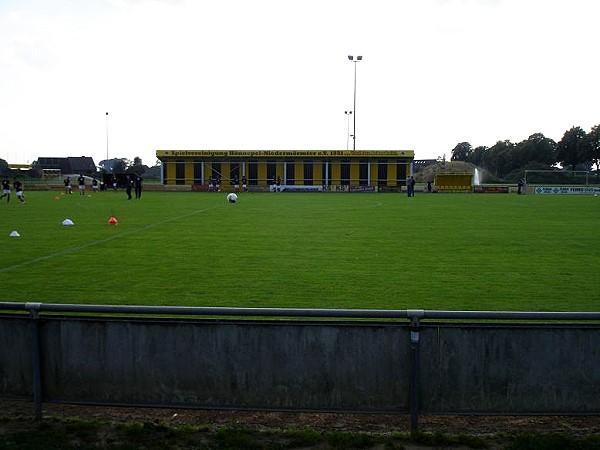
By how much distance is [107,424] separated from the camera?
5.20m

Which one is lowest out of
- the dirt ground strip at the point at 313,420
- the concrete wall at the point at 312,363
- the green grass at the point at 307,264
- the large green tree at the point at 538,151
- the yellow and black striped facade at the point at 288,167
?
the dirt ground strip at the point at 313,420

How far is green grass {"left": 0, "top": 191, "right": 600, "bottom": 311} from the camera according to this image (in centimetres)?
973

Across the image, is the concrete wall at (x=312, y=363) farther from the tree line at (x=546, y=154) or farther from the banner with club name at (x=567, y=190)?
the tree line at (x=546, y=154)

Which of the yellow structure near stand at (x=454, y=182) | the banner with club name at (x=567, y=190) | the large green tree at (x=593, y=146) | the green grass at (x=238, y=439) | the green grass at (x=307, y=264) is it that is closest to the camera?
the green grass at (x=238, y=439)

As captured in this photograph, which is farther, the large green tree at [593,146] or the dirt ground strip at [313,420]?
the large green tree at [593,146]

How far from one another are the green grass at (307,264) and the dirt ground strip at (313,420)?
3.66m

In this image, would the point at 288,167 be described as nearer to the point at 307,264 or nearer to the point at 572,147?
the point at 307,264

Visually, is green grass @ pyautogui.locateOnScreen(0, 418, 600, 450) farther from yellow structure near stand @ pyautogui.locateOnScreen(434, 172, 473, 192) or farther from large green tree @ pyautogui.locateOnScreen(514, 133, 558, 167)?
large green tree @ pyautogui.locateOnScreen(514, 133, 558, 167)

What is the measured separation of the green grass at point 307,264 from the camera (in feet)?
31.9

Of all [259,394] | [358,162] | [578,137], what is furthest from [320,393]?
[578,137]

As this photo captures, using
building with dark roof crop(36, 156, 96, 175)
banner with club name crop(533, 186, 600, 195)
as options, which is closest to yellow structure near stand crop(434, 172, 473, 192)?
banner with club name crop(533, 186, 600, 195)

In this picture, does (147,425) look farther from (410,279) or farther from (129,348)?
(410,279)

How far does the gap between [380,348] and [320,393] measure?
2.16 ft

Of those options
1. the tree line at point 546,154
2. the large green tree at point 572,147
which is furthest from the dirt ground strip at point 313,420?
the large green tree at point 572,147
